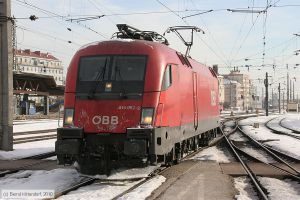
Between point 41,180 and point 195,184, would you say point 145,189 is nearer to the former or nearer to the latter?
point 195,184

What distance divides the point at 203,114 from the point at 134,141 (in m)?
7.05

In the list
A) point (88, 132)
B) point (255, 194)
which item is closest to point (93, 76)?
point (88, 132)

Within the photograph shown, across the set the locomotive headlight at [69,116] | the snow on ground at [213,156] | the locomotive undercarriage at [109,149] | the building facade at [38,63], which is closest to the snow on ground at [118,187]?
the locomotive undercarriage at [109,149]

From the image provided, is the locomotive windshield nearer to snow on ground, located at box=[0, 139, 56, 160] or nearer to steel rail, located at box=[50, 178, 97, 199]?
steel rail, located at box=[50, 178, 97, 199]

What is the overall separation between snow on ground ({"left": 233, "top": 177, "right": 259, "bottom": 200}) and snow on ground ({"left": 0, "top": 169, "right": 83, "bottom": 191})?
3.56 meters

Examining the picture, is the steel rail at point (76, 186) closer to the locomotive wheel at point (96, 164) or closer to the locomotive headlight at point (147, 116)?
the locomotive wheel at point (96, 164)

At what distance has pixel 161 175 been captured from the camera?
10.9 meters

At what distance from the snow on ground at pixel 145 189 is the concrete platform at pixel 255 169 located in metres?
2.14

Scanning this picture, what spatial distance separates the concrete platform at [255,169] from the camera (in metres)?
11.4

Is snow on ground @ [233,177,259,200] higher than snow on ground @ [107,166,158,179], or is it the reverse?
snow on ground @ [107,166,158,179]

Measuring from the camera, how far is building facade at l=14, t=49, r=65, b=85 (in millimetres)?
137500

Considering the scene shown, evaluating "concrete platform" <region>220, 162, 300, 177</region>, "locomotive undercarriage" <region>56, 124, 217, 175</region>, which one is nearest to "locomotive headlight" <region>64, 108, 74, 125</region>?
"locomotive undercarriage" <region>56, 124, 217, 175</region>

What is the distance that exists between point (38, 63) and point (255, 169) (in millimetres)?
139597

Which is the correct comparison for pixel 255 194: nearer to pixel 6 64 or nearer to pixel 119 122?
pixel 119 122
